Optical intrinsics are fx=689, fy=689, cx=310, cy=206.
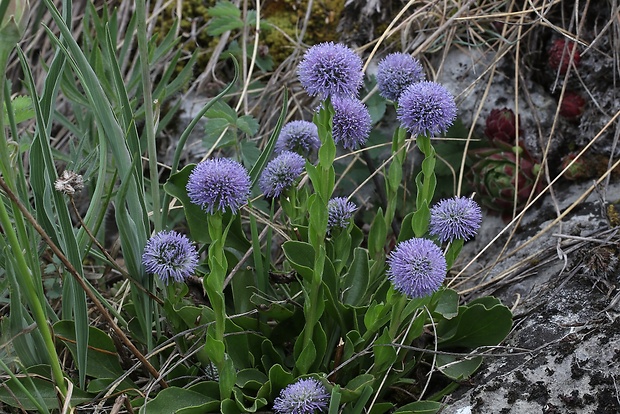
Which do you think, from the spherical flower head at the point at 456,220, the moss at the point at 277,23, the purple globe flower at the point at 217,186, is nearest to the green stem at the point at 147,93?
the purple globe flower at the point at 217,186

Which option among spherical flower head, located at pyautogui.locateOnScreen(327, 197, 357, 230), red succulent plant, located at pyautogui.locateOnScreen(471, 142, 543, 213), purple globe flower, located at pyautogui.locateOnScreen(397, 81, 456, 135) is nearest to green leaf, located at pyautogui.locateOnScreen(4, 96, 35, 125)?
spherical flower head, located at pyautogui.locateOnScreen(327, 197, 357, 230)

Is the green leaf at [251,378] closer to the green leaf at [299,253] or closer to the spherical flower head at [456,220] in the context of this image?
the green leaf at [299,253]

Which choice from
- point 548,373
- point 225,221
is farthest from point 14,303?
point 548,373

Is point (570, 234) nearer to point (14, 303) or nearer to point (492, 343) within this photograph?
point (492, 343)

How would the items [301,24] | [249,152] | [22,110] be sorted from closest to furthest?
[22,110], [249,152], [301,24]

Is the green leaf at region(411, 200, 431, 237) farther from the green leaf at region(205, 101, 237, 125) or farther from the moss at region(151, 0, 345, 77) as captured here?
the moss at region(151, 0, 345, 77)

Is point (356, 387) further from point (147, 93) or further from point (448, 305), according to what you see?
point (147, 93)

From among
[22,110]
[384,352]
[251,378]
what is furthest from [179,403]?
[22,110]
